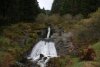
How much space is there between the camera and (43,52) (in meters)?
38.1

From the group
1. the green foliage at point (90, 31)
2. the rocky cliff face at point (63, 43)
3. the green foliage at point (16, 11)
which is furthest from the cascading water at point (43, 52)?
the green foliage at point (16, 11)

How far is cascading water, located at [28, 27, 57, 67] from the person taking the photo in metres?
33.6

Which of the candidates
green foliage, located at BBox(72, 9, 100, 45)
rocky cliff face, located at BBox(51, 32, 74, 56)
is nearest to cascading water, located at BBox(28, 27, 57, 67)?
rocky cliff face, located at BBox(51, 32, 74, 56)

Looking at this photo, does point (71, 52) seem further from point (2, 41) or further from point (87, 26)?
point (2, 41)

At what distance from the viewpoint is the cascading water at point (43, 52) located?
33.6 meters

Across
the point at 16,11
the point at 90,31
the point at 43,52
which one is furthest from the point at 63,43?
the point at 16,11

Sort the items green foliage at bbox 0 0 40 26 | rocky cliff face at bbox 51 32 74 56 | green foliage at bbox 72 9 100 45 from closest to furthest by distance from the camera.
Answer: green foliage at bbox 72 9 100 45 → rocky cliff face at bbox 51 32 74 56 → green foliage at bbox 0 0 40 26

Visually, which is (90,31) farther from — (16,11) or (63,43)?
(16,11)

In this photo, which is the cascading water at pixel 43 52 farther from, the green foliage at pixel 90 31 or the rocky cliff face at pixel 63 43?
the green foliage at pixel 90 31

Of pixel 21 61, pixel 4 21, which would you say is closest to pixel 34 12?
pixel 4 21

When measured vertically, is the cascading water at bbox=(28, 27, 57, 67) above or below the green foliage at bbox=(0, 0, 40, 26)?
below

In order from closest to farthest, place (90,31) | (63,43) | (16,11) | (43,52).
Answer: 1. (90,31)
2. (43,52)
3. (63,43)
4. (16,11)

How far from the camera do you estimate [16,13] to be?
4744 centimetres

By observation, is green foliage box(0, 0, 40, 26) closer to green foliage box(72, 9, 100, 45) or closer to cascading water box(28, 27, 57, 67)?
cascading water box(28, 27, 57, 67)
